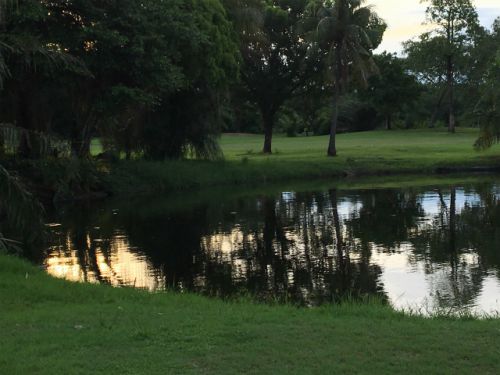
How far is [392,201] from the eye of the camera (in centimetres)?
3078

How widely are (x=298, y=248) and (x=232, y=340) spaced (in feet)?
37.7

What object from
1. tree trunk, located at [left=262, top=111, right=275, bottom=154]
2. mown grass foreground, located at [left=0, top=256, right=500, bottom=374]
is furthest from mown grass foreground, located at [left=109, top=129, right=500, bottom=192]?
mown grass foreground, located at [left=0, top=256, right=500, bottom=374]

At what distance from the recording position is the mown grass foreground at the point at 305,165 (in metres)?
37.9

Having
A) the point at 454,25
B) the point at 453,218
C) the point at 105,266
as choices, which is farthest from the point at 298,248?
the point at 454,25

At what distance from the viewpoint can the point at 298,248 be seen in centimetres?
1956

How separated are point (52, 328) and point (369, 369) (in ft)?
13.7

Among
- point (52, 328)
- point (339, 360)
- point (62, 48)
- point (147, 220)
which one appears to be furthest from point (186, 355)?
point (62, 48)

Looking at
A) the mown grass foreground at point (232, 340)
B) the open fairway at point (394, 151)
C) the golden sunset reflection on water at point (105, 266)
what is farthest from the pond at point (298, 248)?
the open fairway at point (394, 151)

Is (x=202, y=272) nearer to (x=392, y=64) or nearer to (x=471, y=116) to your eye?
(x=471, y=116)

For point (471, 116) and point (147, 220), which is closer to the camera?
point (147, 220)

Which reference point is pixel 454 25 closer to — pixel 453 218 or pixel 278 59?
pixel 278 59

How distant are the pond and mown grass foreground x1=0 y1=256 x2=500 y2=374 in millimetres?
3402

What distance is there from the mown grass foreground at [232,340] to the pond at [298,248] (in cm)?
340

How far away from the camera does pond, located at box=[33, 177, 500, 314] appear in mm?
14555
